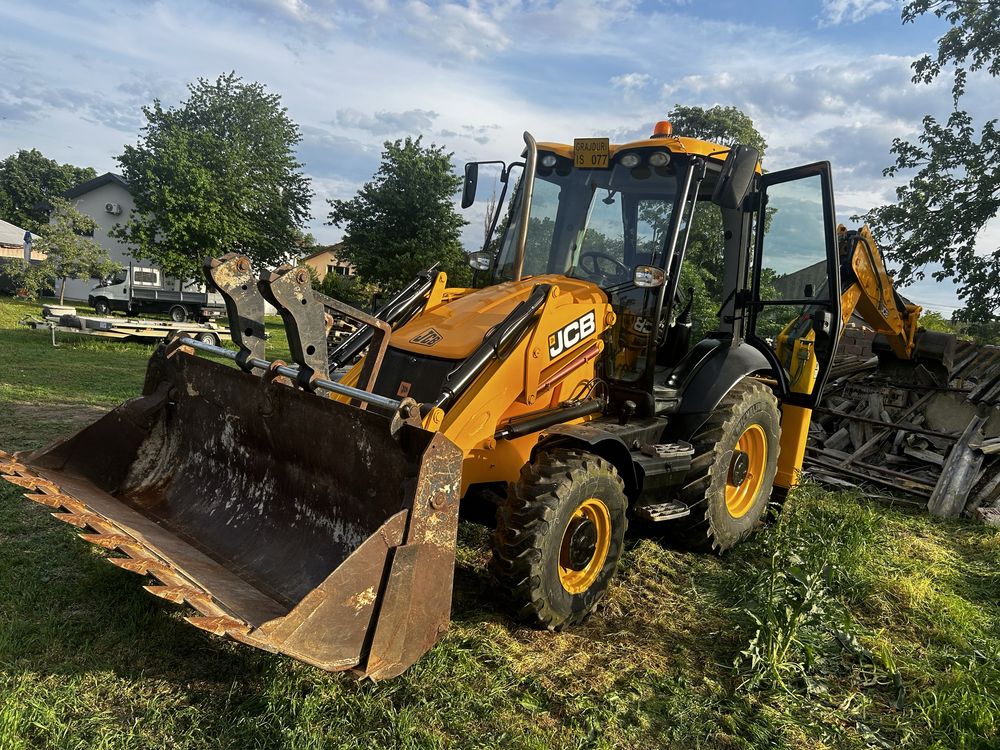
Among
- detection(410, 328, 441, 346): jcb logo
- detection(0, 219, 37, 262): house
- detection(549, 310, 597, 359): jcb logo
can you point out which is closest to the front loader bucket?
detection(410, 328, 441, 346): jcb logo

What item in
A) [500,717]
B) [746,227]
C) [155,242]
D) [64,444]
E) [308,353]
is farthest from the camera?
[155,242]

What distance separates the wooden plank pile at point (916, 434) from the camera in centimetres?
659

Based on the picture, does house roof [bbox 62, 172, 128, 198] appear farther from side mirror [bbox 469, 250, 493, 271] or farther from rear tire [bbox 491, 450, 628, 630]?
rear tire [bbox 491, 450, 628, 630]

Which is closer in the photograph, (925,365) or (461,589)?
(461,589)

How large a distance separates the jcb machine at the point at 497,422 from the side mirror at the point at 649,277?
0.06 ft

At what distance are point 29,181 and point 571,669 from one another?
80.4 metres

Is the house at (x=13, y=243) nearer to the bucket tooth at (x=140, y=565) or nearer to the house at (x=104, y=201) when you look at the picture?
the house at (x=104, y=201)

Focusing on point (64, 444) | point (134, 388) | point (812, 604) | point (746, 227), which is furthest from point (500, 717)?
point (134, 388)

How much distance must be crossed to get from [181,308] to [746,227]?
24.7m

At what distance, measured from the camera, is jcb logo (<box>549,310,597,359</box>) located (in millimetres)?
4074

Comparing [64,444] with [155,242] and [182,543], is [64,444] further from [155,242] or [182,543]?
[155,242]

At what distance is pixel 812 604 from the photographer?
12.0ft

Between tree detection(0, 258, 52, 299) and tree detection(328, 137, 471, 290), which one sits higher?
tree detection(328, 137, 471, 290)

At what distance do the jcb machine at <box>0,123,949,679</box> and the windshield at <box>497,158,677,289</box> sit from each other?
1 cm
